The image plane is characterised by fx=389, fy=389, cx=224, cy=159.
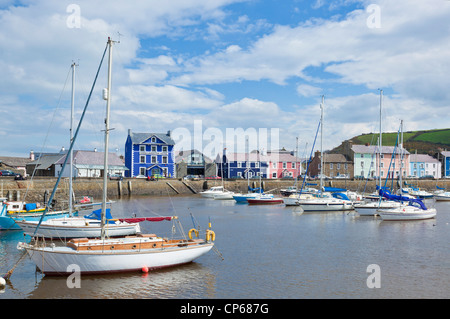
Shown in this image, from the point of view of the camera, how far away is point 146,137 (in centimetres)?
7906

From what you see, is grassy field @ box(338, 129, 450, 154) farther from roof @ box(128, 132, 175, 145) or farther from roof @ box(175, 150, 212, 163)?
roof @ box(128, 132, 175, 145)

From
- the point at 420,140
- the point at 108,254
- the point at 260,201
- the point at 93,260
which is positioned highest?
the point at 420,140

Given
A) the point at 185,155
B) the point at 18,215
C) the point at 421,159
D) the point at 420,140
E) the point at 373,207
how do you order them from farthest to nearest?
the point at 420,140 → the point at 421,159 → the point at 185,155 → the point at 373,207 → the point at 18,215

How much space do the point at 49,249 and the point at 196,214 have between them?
2434 centimetres

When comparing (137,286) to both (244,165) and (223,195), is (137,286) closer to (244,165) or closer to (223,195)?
(223,195)

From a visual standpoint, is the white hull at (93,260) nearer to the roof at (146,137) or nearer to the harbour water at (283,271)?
the harbour water at (283,271)

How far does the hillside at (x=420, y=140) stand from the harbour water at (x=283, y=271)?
11425 cm

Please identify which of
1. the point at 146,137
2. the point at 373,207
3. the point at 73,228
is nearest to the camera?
the point at 73,228

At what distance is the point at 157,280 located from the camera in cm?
1734

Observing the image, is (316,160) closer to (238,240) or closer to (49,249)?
(238,240)

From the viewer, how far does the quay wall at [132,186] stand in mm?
51562

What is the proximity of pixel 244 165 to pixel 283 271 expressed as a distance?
7174cm

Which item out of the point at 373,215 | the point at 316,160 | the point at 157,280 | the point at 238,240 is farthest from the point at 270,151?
the point at 157,280

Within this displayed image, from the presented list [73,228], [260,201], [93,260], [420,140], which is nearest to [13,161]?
[260,201]
